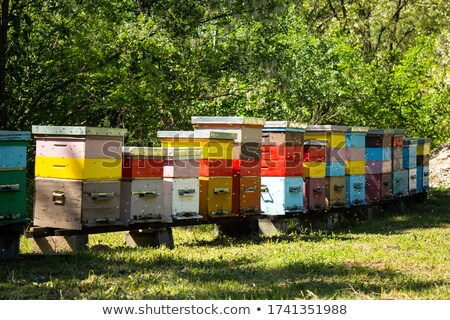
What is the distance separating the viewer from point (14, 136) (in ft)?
25.0

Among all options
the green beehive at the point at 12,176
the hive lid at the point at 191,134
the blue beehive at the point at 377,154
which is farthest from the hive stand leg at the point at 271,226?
the green beehive at the point at 12,176

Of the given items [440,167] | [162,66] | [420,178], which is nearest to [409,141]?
[420,178]

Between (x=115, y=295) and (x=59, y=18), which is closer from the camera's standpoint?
(x=115, y=295)

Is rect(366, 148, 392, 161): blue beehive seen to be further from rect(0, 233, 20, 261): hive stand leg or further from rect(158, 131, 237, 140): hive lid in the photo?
rect(0, 233, 20, 261): hive stand leg

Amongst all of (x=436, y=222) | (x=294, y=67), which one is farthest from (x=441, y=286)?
(x=294, y=67)

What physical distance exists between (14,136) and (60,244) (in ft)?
5.58

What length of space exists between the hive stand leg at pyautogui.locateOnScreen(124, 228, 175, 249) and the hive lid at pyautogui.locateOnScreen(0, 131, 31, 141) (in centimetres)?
232

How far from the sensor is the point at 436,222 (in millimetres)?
13648

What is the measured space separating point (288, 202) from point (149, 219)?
9.84ft

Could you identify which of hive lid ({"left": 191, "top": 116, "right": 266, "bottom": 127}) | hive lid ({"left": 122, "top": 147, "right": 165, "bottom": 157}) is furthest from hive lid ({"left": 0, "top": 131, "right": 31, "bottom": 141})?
hive lid ({"left": 191, "top": 116, "right": 266, "bottom": 127})

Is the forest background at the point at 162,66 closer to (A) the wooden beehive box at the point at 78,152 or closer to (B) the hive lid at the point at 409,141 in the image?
(B) the hive lid at the point at 409,141

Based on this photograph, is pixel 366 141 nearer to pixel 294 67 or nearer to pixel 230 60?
pixel 230 60

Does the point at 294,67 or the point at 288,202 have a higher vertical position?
the point at 294,67

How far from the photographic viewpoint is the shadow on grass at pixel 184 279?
6.07 metres
